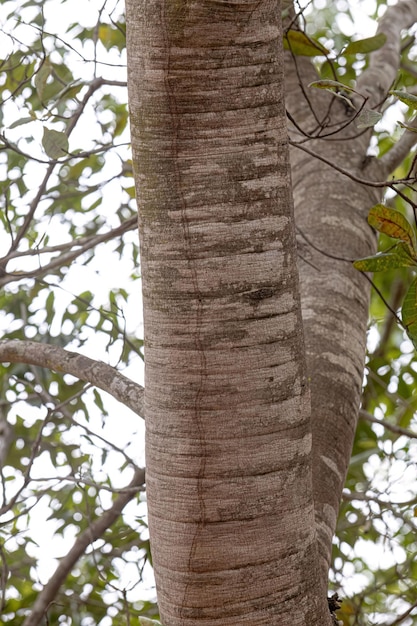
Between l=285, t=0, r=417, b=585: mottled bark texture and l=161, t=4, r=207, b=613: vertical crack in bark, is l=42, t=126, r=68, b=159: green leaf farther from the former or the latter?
l=161, t=4, r=207, b=613: vertical crack in bark

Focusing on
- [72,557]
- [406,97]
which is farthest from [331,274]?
[72,557]

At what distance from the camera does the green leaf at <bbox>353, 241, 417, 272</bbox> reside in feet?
2.45

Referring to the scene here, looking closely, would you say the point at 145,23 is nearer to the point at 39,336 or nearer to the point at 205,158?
the point at 205,158

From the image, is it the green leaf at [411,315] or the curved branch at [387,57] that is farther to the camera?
the curved branch at [387,57]

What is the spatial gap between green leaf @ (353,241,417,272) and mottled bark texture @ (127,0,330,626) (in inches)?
7.6

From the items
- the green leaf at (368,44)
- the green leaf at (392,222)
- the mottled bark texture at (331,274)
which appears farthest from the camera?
the green leaf at (368,44)

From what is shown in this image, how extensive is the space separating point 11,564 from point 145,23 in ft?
5.23

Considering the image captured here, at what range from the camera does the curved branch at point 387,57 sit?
156cm

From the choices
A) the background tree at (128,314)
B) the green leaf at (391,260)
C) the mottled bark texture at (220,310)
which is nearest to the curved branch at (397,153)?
the background tree at (128,314)

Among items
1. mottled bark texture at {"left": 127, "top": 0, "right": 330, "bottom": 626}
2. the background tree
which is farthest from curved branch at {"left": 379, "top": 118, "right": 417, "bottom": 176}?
mottled bark texture at {"left": 127, "top": 0, "right": 330, "bottom": 626}

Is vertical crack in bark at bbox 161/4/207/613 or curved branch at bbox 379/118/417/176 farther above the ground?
curved branch at bbox 379/118/417/176

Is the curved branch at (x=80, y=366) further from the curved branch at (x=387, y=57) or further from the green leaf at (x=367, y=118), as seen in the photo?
the curved branch at (x=387, y=57)

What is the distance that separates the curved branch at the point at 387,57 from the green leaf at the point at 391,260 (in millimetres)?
755

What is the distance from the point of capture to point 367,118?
0.71 m
